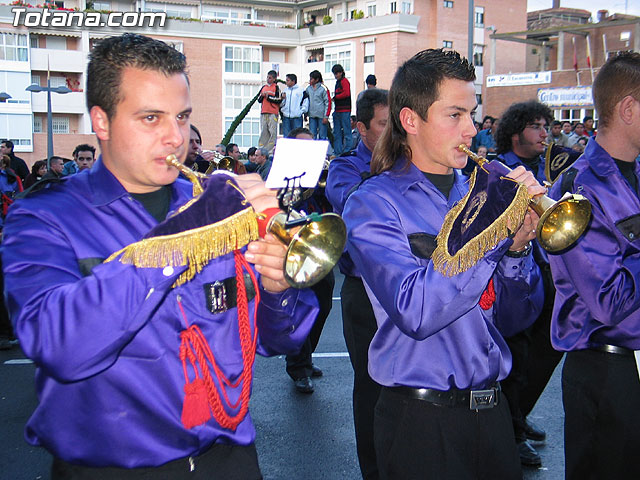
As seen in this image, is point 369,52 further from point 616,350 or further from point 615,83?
point 616,350

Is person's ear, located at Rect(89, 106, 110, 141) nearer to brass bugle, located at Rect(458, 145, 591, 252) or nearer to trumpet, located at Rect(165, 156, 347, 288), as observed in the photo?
trumpet, located at Rect(165, 156, 347, 288)

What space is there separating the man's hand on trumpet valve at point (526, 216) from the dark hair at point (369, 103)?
2.77 metres

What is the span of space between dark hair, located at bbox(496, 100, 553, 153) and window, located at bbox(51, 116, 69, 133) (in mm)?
43039

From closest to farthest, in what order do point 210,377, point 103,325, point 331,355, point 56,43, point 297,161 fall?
point 103,325 → point 297,161 → point 210,377 → point 331,355 → point 56,43

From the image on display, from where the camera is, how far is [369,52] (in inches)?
1737

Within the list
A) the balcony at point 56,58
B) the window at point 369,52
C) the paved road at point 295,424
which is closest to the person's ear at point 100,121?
the paved road at point 295,424

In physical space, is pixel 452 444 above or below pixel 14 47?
below

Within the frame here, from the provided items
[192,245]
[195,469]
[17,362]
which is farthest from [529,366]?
[17,362]

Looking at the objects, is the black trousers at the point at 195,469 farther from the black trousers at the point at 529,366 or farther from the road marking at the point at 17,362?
the road marking at the point at 17,362

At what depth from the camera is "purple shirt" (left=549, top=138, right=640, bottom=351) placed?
2.53 metres

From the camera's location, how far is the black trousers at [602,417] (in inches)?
101

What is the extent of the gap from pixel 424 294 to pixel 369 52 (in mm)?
44124

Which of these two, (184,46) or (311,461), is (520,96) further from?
(311,461)

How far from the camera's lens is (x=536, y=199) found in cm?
229
